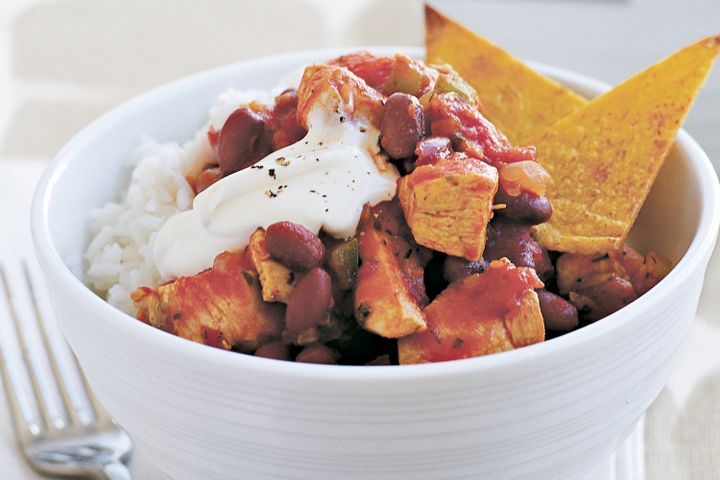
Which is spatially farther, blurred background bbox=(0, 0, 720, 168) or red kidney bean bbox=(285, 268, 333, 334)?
blurred background bbox=(0, 0, 720, 168)

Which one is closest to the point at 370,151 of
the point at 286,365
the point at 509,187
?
the point at 509,187

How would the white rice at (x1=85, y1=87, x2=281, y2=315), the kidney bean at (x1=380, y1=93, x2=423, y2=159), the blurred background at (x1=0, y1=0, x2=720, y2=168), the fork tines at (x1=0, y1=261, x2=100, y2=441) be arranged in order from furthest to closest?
the blurred background at (x1=0, y1=0, x2=720, y2=168), the fork tines at (x1=0, y1=261, x2=100, y2=441), the white rice at (x1=85, y1=87, x2=281, y2=315), the kidney bean at (x1=380, y1=93, x2=423, y2=159)

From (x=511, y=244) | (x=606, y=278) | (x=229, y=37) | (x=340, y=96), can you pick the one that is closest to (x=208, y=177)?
(x=340, y=96)

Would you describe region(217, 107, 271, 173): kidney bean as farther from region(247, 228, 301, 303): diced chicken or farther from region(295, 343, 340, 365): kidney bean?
region(295, 343, 340, 365): kidney bean

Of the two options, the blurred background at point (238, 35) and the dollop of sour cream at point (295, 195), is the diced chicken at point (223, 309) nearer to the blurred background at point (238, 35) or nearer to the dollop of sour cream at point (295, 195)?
the dollop of sour cream at point (295, 195)

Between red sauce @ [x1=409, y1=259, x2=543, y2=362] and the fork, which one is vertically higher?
red sauce @ [x1=409, y1=259, x2=543, y2=362]

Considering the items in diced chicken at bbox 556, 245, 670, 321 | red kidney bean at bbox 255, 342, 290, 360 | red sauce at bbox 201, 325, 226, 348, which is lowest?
diced chicken at bbox 556, 245, 670, 321

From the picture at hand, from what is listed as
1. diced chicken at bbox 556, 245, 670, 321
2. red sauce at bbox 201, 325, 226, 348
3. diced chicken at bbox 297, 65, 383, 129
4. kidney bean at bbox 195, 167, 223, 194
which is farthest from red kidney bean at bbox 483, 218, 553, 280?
kidney bean at bbox 195, 167, 223, 194
